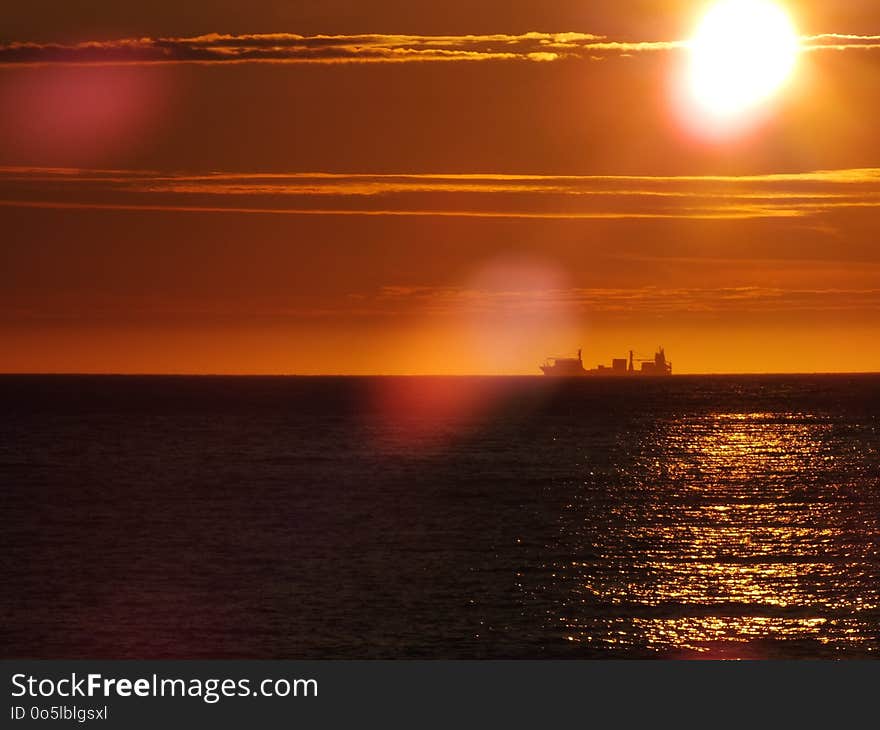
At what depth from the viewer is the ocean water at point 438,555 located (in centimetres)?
4694

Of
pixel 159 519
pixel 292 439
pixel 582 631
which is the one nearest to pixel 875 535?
pixel 582 631

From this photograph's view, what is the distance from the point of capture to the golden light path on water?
4759 centimetres

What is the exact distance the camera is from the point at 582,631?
158ft

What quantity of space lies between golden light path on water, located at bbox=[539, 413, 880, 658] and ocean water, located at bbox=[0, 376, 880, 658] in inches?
6.2

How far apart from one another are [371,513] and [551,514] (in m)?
9.03

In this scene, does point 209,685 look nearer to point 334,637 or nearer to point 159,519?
point 334,637

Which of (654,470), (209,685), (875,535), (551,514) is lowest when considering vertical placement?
(209,685)

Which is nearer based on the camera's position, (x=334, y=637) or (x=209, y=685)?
(x=209, y=685)

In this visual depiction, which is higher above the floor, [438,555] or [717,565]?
[438,555]

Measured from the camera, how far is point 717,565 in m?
61.2

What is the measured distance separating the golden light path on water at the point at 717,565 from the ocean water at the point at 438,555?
157 millimetres

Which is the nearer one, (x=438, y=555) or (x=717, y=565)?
(x=717, y=565)

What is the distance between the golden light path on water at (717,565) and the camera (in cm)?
4759

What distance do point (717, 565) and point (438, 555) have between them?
11.2 meters
